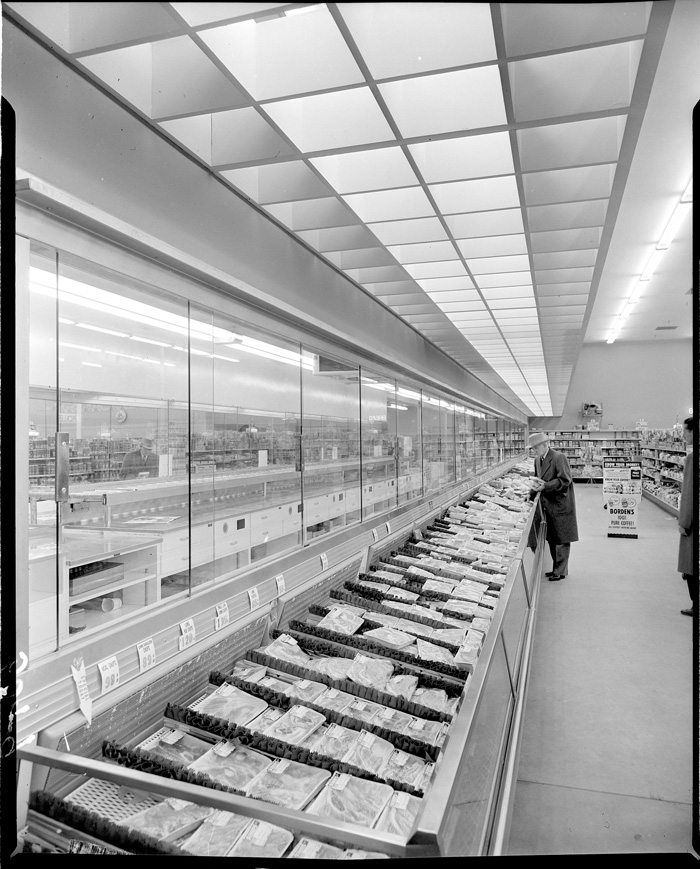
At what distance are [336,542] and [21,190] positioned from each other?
2222 mm

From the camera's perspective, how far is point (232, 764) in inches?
63.1

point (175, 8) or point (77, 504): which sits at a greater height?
point (175, 8)

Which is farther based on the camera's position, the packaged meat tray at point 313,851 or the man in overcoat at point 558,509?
the man in overcoat at point 558,509

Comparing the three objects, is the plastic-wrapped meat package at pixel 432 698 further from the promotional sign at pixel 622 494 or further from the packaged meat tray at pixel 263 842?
the promotional sign at pixel 622 494

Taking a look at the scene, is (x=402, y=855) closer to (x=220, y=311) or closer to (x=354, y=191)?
(x=220, y=311)

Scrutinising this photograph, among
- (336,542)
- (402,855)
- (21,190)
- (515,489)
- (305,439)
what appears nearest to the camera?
(402,855)

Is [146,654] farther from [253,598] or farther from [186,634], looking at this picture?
[253,598]

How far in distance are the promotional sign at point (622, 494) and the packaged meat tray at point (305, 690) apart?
9117 millimetres

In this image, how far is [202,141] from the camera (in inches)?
96.0

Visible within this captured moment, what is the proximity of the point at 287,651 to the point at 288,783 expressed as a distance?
715mm

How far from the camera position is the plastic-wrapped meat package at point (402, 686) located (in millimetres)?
2037

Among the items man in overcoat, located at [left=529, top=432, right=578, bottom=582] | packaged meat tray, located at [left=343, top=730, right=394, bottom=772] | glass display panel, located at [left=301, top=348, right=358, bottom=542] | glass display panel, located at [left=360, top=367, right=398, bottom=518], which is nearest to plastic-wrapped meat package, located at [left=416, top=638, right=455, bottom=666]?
packaged meat tray, located at [left=343, top=730, right=394, bottom=772]

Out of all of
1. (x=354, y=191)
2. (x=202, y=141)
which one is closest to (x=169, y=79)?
(x=202, y=141)

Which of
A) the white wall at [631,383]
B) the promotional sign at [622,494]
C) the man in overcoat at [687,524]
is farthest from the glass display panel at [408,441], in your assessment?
the white wall at [631,383]
